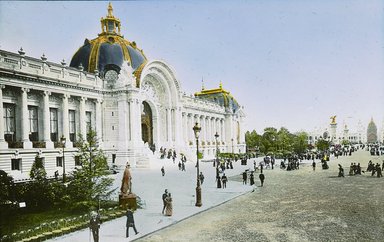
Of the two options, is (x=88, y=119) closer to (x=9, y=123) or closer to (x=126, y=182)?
(x=9, y=123)

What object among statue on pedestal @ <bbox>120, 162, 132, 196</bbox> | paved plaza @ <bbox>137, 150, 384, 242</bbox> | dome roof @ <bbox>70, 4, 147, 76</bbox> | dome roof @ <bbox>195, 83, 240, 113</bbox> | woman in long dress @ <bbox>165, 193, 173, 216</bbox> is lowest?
paved plaza @ <bbox>137, 150, 384, 242</bbox>

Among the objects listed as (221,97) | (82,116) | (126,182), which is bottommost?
(126,182)

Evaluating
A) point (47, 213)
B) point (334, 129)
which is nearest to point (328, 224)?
point (47, 213)

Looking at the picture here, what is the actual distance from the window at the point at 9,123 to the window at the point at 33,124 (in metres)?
2.13

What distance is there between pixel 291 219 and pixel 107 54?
3658 cm

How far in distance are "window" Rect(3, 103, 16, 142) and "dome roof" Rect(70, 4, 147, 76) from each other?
43.1 ft

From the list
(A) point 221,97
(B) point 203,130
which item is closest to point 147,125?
(B) point 203,130

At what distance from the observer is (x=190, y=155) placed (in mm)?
53188

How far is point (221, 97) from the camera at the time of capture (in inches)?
3177

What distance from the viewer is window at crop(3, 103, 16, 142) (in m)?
32.0

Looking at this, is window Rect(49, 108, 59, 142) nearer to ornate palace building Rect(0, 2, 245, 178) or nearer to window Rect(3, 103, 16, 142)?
ornate palace building Rect(0, 2, 245, 178)

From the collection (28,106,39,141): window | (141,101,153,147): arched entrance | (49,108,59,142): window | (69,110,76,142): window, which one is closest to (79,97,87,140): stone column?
(69,110,76,142): window

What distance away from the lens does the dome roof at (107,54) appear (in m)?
45.0

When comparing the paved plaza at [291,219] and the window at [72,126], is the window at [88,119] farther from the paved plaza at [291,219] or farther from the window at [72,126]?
the paved plaza at [291,219]
